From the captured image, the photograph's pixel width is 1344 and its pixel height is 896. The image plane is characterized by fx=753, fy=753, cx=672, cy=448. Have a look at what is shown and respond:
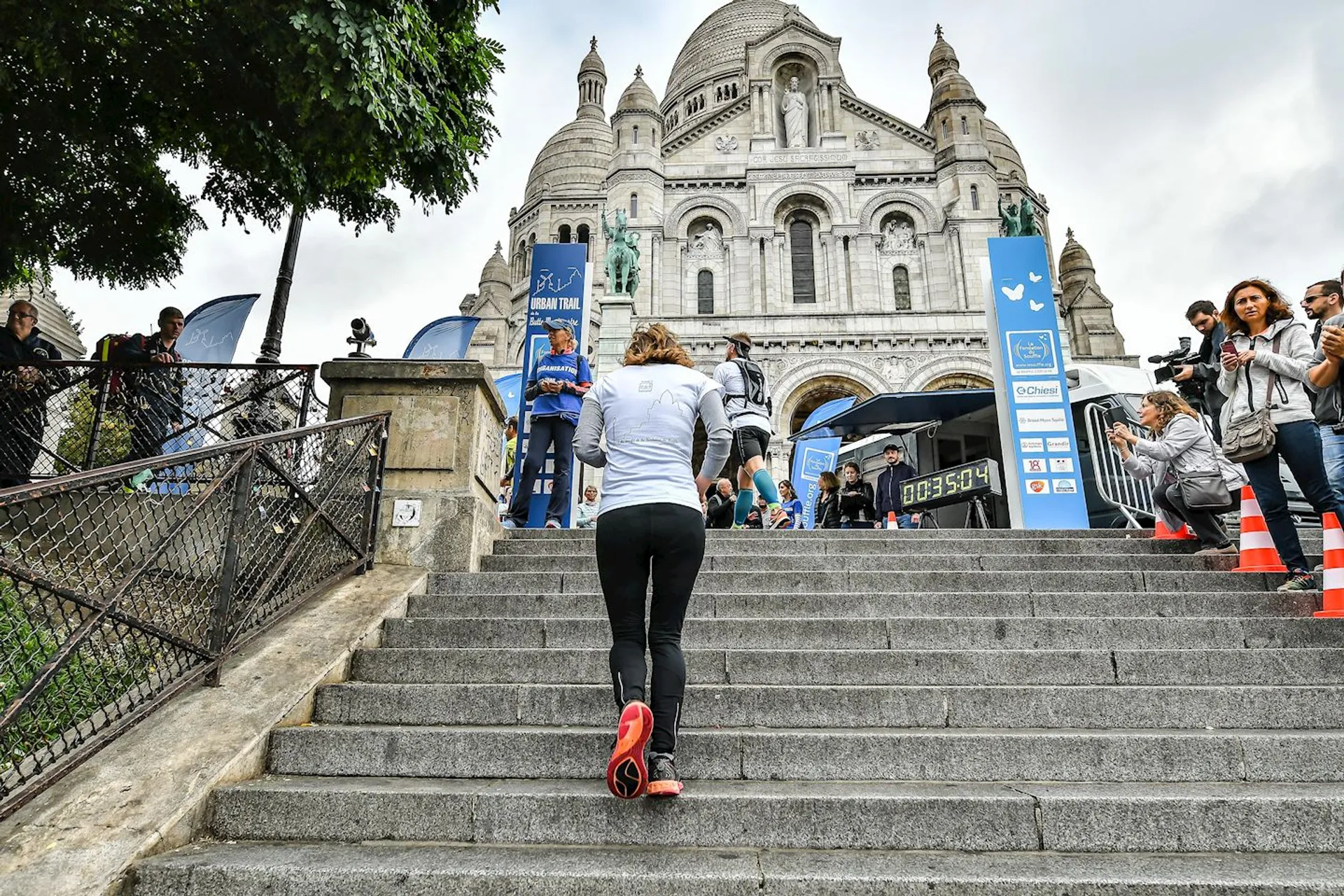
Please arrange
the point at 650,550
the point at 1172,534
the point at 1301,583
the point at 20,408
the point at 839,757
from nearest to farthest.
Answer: the point at 650,550 < the point at 839,757 < the point at 1301,583 < the point at 1172,534 < the point at 20,408

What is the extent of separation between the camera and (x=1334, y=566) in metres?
3.87

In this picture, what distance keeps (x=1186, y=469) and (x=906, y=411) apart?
327 inches

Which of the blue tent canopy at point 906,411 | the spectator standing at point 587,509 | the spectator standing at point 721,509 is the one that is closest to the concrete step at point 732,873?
the spectator standing at point 721,509

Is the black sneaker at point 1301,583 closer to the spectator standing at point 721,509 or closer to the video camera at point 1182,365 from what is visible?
the video camera at point 1182,365

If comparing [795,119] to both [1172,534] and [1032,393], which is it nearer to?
[1032,393]

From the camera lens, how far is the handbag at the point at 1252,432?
13.2ft

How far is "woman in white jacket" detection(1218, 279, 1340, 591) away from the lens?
402 cm

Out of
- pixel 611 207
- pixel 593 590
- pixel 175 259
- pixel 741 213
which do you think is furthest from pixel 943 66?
pixel 593 590

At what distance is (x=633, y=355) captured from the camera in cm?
306

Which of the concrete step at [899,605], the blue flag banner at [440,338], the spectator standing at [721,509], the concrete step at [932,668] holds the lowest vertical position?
the concrete step at [932,668]

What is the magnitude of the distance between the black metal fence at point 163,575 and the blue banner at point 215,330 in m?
2.05

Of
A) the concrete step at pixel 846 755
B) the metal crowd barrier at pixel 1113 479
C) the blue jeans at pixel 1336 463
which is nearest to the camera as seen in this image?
the concrete step at pixel 846 755

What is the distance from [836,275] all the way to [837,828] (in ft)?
77.4

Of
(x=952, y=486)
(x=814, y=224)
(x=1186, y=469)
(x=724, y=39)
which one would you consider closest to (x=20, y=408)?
(x=1186, y=469)
